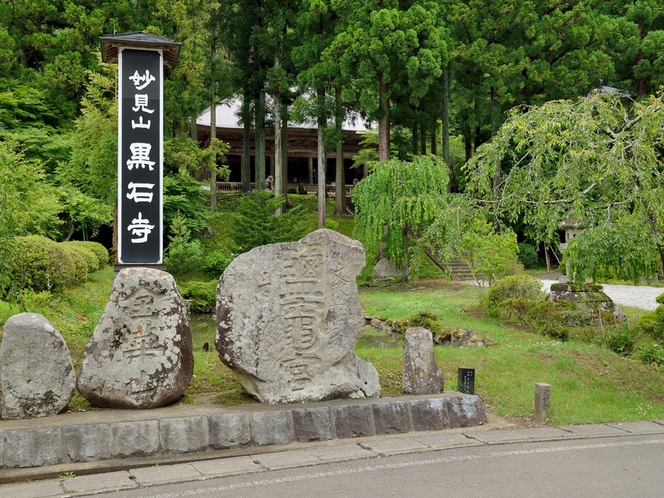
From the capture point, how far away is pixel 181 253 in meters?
23.8

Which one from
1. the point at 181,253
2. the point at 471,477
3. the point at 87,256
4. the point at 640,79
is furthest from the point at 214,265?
the point at 640,79

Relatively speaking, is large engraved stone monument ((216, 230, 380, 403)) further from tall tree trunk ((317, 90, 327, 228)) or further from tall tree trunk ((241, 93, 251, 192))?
tall tree trunk ((241, 93, 251, 192))

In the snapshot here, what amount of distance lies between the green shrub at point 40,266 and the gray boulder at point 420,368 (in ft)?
29.3

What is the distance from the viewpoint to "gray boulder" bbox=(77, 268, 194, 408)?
6492 mm

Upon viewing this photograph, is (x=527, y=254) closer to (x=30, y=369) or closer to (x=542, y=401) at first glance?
(x=542, y=401)

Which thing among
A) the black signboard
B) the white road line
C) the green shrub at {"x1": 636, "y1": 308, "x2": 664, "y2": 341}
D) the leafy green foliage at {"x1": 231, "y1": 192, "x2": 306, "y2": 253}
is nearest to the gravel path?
the green shrub at {"x1": 636, "y1": 308, "x2": 664, "y2": 341}

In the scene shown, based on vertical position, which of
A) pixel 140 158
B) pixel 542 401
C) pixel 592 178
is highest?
pixel 140 158

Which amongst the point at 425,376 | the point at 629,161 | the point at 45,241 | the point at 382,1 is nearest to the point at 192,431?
the point at 425,376

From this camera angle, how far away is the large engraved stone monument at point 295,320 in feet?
23.0

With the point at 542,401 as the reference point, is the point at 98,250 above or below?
above

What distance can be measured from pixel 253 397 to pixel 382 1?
68.6 feet

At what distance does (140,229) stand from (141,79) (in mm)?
3160

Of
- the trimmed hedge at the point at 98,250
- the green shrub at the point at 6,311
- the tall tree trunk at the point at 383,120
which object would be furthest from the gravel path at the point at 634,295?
the trimmed hedge at the point at 98,250

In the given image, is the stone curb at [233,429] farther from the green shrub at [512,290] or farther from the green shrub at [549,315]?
the green shrub at [512,290]
